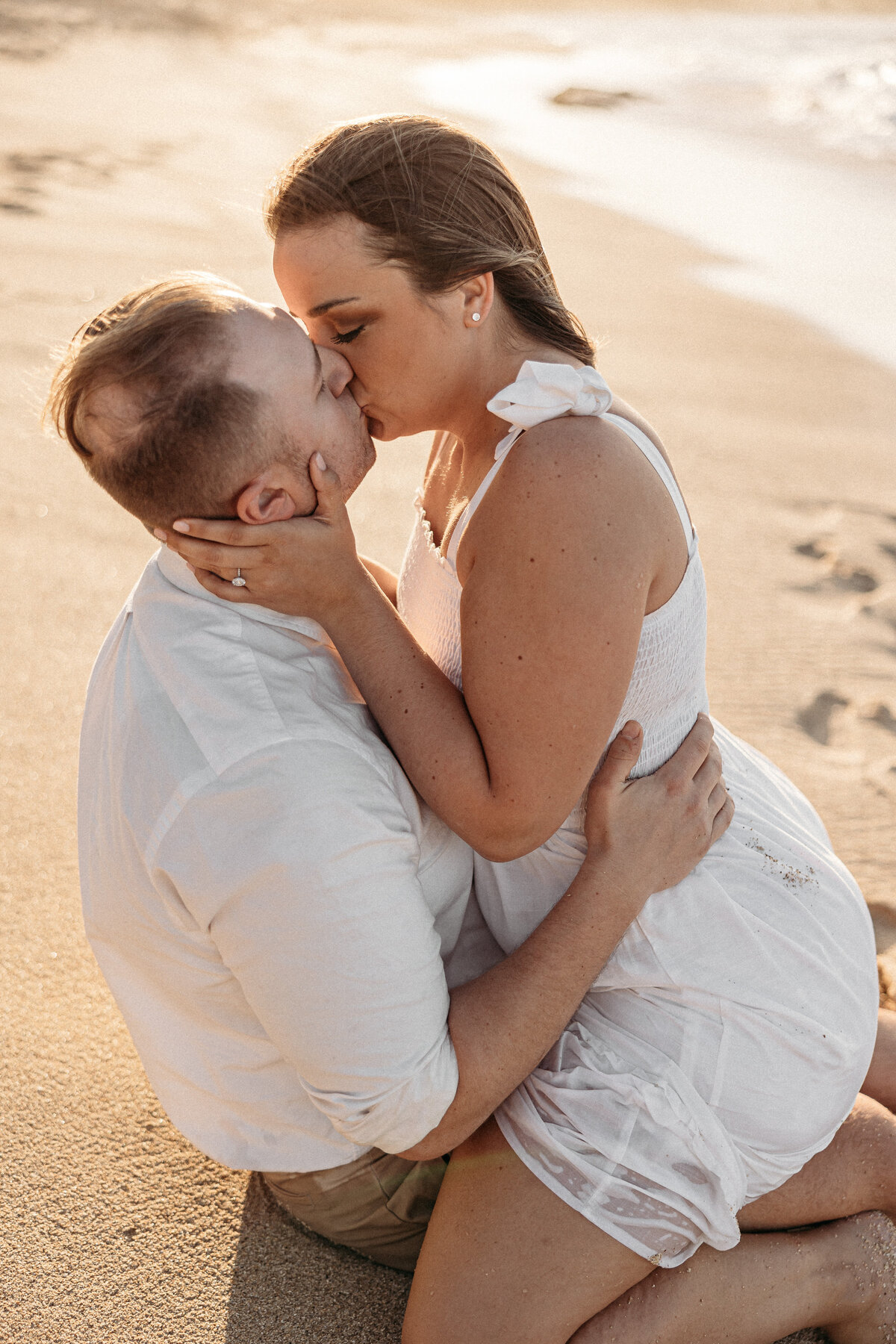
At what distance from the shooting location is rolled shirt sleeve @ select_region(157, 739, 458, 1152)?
176 centimetres

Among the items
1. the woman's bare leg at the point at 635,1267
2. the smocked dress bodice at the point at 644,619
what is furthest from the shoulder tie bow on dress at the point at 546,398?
the woman's bare leg at the point at 635,1267

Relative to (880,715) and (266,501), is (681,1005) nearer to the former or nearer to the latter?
(266,501)

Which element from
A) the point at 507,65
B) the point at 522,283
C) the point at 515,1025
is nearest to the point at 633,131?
the point at 507,65

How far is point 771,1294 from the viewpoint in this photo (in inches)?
84.0

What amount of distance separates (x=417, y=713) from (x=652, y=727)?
491mm

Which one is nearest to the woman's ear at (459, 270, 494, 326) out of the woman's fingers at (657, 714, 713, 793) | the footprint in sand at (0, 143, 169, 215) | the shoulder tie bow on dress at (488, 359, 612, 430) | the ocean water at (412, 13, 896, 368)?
the shoulder tie bow on dress at (488, 359, 612, 430)

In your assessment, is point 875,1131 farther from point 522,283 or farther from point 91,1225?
point 522,283

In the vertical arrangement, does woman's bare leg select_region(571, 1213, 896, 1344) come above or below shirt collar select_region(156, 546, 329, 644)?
below

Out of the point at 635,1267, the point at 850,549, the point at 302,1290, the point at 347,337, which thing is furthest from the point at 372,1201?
the point at 850,549

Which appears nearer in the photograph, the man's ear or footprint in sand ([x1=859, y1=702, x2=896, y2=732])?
the man's ear

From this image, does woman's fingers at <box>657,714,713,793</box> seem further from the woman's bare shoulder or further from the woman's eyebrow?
the woman's eyebrow

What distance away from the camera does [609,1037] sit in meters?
2.14

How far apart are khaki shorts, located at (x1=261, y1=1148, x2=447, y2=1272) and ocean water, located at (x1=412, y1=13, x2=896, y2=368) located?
5984 mm

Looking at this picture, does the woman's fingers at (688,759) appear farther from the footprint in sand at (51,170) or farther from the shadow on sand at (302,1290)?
the footprint in sand at (51,170)
